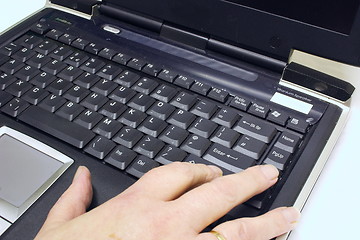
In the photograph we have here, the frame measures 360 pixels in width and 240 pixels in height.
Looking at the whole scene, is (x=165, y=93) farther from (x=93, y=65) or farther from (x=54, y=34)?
(x=54, y=34)

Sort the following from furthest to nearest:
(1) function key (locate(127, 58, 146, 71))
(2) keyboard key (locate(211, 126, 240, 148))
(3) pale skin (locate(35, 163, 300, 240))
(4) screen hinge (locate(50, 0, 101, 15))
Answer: (4) screen hinge (locate(50, 0, 101, 15)), (1) function key (locate(127, 58, 146, 71)), (2) keyboard key (locate(211, 126, 240, 148)), (3) pale skin (locate(35, 163, 300, 240))

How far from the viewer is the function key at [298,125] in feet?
1.66

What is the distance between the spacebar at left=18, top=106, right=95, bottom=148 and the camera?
50 centimetres

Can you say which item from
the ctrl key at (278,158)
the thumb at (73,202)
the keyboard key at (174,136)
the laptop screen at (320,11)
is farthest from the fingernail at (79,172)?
the laptop screen at (320,11)

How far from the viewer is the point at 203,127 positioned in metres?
0.51

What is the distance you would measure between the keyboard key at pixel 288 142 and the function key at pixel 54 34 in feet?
1.24

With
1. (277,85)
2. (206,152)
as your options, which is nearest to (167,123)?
(206,152)

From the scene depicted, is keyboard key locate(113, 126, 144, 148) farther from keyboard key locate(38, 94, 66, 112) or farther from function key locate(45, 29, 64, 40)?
function key locate(45, 29, 64, 40)

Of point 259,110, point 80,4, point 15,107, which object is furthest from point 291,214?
point 80,4

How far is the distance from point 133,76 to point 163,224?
25 centimetres

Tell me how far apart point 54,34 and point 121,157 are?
0.93ft

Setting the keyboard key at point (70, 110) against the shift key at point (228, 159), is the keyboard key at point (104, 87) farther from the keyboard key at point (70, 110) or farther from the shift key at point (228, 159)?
the shift key at point (228, 159)

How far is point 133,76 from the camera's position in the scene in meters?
0.58

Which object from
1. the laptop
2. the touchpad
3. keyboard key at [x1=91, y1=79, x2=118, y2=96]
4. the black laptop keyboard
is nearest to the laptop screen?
the laptop
